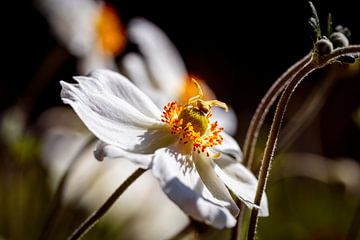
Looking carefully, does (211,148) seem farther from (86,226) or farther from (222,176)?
(86,226)

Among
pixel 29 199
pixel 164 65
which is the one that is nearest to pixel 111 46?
pixel 164 65

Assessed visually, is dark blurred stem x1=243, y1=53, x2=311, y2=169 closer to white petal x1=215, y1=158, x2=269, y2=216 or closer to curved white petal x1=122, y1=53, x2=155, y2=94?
white petal x1=215, y1=158, x2=269, y2=216

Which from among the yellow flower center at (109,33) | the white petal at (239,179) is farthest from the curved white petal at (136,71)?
the white petal at (239,179)

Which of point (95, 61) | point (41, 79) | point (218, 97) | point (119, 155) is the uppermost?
point (119, 155)

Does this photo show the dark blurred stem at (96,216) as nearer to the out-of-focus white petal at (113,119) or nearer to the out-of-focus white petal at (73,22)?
the out-of-focus white petal at (113,119)

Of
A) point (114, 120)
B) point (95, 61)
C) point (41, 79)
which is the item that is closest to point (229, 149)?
point (114, 120)

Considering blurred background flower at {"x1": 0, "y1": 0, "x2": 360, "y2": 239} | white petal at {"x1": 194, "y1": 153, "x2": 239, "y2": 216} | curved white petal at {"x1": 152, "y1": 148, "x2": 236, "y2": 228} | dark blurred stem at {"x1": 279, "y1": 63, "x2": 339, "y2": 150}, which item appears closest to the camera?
curved white petal at {"x1": 152, "y1": 148, "x2": 236, "y2": 228}

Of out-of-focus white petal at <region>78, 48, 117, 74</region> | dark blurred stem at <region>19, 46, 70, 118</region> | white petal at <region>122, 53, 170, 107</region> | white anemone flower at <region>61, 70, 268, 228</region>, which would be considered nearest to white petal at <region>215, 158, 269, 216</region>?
white anemone flower at <region>61, 70, 268, 228</region>

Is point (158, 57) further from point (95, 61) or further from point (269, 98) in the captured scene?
point (269, 98)
